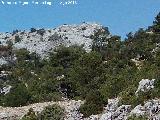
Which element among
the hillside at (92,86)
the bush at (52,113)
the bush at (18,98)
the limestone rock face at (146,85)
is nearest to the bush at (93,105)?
the hillside at (92,86)

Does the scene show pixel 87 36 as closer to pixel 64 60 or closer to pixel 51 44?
pixel 51 44

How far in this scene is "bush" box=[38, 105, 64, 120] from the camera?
5593 cm

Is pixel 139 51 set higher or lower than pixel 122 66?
higher

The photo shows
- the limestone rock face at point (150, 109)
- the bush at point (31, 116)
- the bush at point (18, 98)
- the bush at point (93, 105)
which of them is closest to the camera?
the limestone rock face at point (150, 109)

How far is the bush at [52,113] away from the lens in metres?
55.9

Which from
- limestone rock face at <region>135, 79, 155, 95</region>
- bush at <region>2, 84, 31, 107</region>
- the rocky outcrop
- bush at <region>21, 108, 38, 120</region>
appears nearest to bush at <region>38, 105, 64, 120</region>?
the rocky outcrop

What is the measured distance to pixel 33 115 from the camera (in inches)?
2168

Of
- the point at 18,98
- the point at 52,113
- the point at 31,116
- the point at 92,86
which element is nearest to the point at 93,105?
the point at 52,113

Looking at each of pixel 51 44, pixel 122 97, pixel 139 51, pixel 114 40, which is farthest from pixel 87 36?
Answer: pixel 122 97

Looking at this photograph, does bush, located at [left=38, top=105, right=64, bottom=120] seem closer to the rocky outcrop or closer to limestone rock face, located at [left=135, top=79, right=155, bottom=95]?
the rocky outcrop

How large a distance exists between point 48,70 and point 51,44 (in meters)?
82.1

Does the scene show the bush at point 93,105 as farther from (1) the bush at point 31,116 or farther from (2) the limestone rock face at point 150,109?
(2) the limestone rock face at point 150,109

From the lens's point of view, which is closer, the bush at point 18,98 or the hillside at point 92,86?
the hillside at point 92,86

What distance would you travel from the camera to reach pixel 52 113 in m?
56.6
